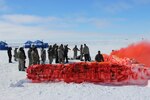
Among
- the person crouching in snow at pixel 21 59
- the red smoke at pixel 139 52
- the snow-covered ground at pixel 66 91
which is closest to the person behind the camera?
the snow-covered ground at pixel 66 91

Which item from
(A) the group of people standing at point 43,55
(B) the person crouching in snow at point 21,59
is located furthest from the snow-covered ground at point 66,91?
(A) the group of people standing at point 43,55

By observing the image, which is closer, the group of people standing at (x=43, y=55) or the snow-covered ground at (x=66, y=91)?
the snow-covered ground at (x=66, y=91)

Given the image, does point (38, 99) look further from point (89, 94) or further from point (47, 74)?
point (47, 74)

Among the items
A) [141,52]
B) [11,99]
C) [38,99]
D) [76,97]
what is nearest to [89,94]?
[76,97]

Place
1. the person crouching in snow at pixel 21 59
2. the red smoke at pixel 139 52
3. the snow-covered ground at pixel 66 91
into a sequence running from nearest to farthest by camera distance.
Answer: the snow-covered ground at pixel 66 91 < the person crouching in snow at pixel 21 59 < the red smoke at pixel 139 52

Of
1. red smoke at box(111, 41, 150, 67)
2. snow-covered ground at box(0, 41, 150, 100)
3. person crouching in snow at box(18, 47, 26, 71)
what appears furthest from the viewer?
red smoke at box(111, 41, 150, 67)

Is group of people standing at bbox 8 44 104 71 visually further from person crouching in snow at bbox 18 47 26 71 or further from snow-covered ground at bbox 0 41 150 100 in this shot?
snow-covered ground at bbox 0 41 150 100

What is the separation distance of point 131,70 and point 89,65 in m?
2.00

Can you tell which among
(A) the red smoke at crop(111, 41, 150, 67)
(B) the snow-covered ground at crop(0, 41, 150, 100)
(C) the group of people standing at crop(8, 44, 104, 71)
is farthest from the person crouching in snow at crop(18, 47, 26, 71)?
(A) the red smoke at crop(111, 41, 150, 67)

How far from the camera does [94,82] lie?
15586 millimetres

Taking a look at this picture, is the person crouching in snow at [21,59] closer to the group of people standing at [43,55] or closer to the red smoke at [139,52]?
the group of people standing at [43,55]

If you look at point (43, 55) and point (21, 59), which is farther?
point (43, 55)

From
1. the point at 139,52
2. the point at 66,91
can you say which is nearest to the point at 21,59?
the point at 66,91

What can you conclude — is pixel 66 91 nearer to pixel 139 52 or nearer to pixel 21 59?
pixel 21 59
